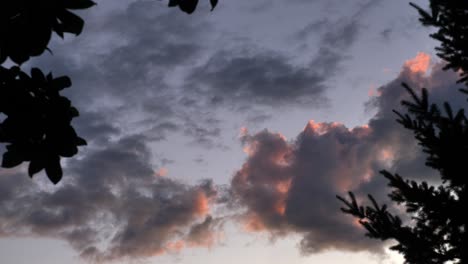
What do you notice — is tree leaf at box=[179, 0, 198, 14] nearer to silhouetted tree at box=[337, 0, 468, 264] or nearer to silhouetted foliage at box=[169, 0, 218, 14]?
silhouetted foliage at box=[169, 0, 218, 14]

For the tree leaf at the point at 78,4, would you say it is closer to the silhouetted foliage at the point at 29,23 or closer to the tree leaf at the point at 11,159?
the silhouetted foliage at the point at 29,23

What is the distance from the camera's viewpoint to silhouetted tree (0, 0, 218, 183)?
3.48 m

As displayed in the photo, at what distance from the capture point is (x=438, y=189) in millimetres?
5191

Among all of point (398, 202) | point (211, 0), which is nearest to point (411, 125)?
A: point (398, 202)

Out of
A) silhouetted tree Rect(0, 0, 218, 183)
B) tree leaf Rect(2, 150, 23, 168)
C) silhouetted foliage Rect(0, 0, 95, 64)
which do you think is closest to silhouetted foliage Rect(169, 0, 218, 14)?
silhouetted tree Rect(0, 0, 218, 183)

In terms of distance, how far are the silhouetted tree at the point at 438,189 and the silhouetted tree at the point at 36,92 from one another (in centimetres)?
296

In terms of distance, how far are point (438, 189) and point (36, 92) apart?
4603 millimetres

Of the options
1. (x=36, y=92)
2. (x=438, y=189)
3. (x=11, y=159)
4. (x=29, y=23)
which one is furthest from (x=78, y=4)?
(x=438, y=189)

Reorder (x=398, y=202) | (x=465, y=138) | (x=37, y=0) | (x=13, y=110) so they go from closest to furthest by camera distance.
Answer: (x=37, y=0)
(x=13, y=110)
(x=465, y=138)
(x=398, y=202)

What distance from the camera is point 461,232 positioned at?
510 cm

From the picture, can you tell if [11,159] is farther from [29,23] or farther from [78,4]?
[78,4]

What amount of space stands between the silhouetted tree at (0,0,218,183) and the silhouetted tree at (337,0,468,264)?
296 cm

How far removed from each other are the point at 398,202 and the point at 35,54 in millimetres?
4470

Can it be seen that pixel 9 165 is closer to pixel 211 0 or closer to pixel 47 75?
pixel 47 75
